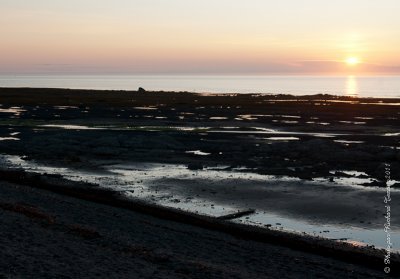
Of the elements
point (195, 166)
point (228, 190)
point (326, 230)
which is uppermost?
point (195, 166)

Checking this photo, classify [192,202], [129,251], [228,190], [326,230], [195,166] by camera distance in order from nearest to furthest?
[129,251] → [326,230] → [192,202] → [228,190] → [195,166]

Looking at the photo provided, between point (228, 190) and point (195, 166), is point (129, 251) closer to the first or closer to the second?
point (228, 190)

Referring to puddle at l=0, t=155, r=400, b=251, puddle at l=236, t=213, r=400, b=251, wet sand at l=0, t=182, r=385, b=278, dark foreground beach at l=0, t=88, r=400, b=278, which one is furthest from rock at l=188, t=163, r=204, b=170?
wet sand at l=0, t=182, r=385, b=278

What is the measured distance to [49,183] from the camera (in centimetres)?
3145

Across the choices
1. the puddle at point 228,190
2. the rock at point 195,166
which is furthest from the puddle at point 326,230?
the rock at point 195,166

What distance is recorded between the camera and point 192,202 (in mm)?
28156

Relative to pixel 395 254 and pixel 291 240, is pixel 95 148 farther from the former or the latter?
pixel 395 254

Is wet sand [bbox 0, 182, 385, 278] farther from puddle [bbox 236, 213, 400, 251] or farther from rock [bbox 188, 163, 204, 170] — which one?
rock [bbox 188, 163, 204, 170]

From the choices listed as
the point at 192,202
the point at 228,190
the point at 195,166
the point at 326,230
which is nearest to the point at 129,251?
the point at 326,230

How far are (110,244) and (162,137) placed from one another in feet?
104

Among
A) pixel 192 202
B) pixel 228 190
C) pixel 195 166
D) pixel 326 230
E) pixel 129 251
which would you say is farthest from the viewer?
pixel 195 166

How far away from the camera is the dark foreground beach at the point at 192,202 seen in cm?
1702

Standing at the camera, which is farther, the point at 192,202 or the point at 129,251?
the point at 192,202

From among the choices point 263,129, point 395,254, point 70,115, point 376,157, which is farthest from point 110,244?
point 70,115
